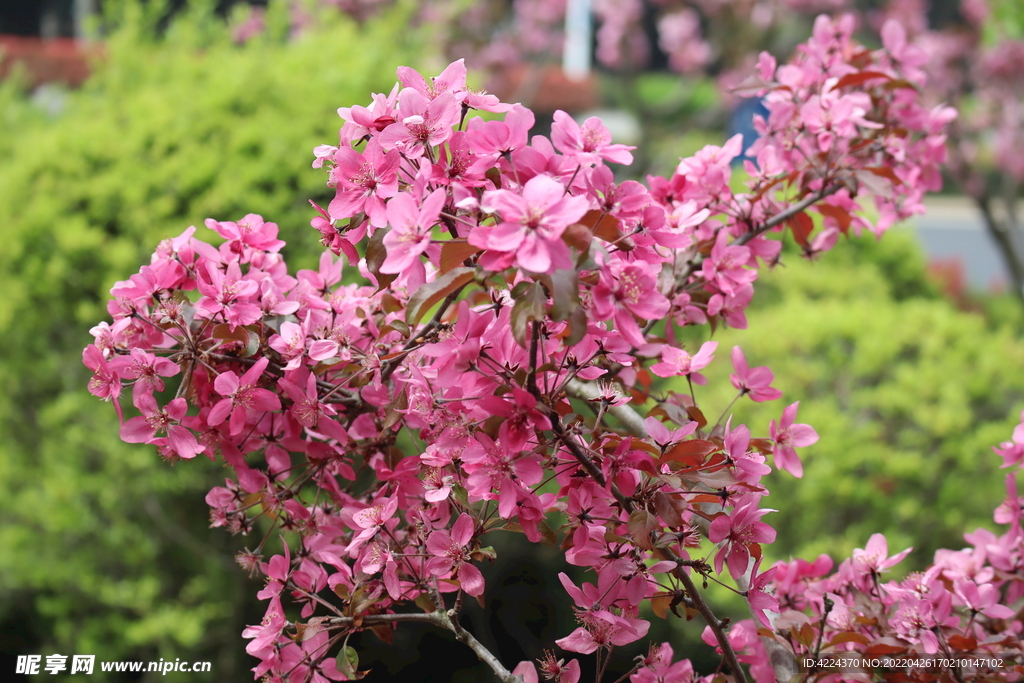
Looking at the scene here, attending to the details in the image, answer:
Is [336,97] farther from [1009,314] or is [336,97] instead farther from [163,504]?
[1009,314]

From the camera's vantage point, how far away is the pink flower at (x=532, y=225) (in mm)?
746

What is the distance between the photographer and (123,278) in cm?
261

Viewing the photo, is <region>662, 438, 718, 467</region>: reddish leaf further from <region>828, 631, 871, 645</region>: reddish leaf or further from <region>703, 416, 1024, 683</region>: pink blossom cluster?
<region>828, 631, 871, 645</region>: reddish leaf

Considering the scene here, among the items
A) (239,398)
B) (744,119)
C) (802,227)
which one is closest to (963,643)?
(802,227)

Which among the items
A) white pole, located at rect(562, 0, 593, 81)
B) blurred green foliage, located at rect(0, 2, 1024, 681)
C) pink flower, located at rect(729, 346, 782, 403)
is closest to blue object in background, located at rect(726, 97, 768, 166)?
blurred green foliage, located at rect(0, 2, 1024, 681)

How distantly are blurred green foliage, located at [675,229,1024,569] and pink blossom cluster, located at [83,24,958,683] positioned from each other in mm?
1870

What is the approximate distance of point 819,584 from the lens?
1307mm

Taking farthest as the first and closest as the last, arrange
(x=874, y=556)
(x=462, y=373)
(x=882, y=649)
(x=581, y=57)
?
(x=581, y=57) → (x=874, y=556) → (x=882, y=649) → (x=462, y=373)

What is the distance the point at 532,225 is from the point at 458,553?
44 cm

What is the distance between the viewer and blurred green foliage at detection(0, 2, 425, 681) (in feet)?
8.86

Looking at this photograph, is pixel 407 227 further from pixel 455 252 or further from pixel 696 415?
pixel 696 415

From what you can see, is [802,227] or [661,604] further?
[802,227]

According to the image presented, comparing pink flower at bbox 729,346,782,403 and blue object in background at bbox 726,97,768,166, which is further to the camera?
blue object in background at bbox 726,97,768,166

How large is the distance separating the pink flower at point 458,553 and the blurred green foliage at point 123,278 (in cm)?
179
